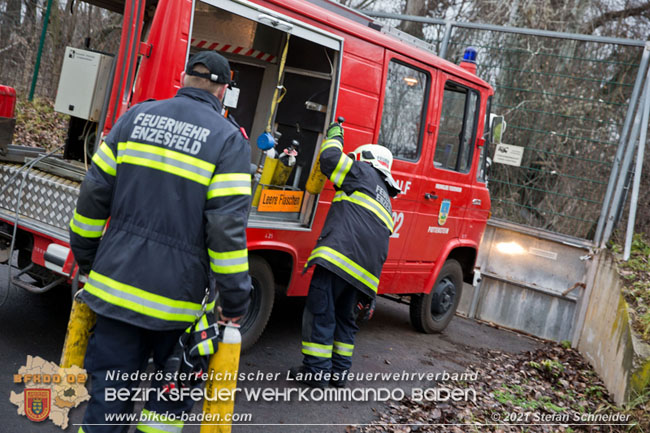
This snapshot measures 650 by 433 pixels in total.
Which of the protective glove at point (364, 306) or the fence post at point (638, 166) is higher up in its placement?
the fence post at point (638, 166)

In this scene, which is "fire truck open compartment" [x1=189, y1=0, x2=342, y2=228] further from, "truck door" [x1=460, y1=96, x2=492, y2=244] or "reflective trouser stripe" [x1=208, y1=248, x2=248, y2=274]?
"truck door" [x1=460, y1=96, x2=492, y2=244]

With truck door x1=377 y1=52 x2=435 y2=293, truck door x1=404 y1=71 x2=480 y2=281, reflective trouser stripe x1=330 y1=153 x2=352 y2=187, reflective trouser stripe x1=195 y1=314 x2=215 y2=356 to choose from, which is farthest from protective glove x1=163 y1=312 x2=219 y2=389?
truck door x1=404 y1=71 x2=480 y2=281

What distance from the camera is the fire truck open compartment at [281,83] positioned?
4.79m

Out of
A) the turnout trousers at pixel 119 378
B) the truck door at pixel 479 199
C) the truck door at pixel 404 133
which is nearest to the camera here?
the turnout trousers at pixel 119 378

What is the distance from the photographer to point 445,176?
618 centimetres

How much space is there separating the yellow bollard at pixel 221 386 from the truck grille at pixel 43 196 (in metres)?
1.73

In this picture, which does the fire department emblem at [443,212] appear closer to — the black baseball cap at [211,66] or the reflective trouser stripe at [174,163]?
the black baseball cap at [211,66]

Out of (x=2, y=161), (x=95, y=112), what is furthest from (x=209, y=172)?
(x=2, y=161)

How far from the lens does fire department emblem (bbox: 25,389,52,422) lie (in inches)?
134

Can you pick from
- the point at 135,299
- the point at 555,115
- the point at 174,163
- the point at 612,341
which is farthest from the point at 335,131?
the point at 555,115

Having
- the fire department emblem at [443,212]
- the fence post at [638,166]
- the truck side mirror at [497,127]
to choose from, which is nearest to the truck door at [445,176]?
the fire department emblem at [443,212]

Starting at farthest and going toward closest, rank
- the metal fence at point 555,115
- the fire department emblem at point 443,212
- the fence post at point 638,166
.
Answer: the metal fence at point 555,115 < the fence post at point 638,166 < the fire department emblem at point 443,212

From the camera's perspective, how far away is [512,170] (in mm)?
9094

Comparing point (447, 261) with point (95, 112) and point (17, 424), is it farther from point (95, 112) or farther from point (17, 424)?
point (17, 424)
